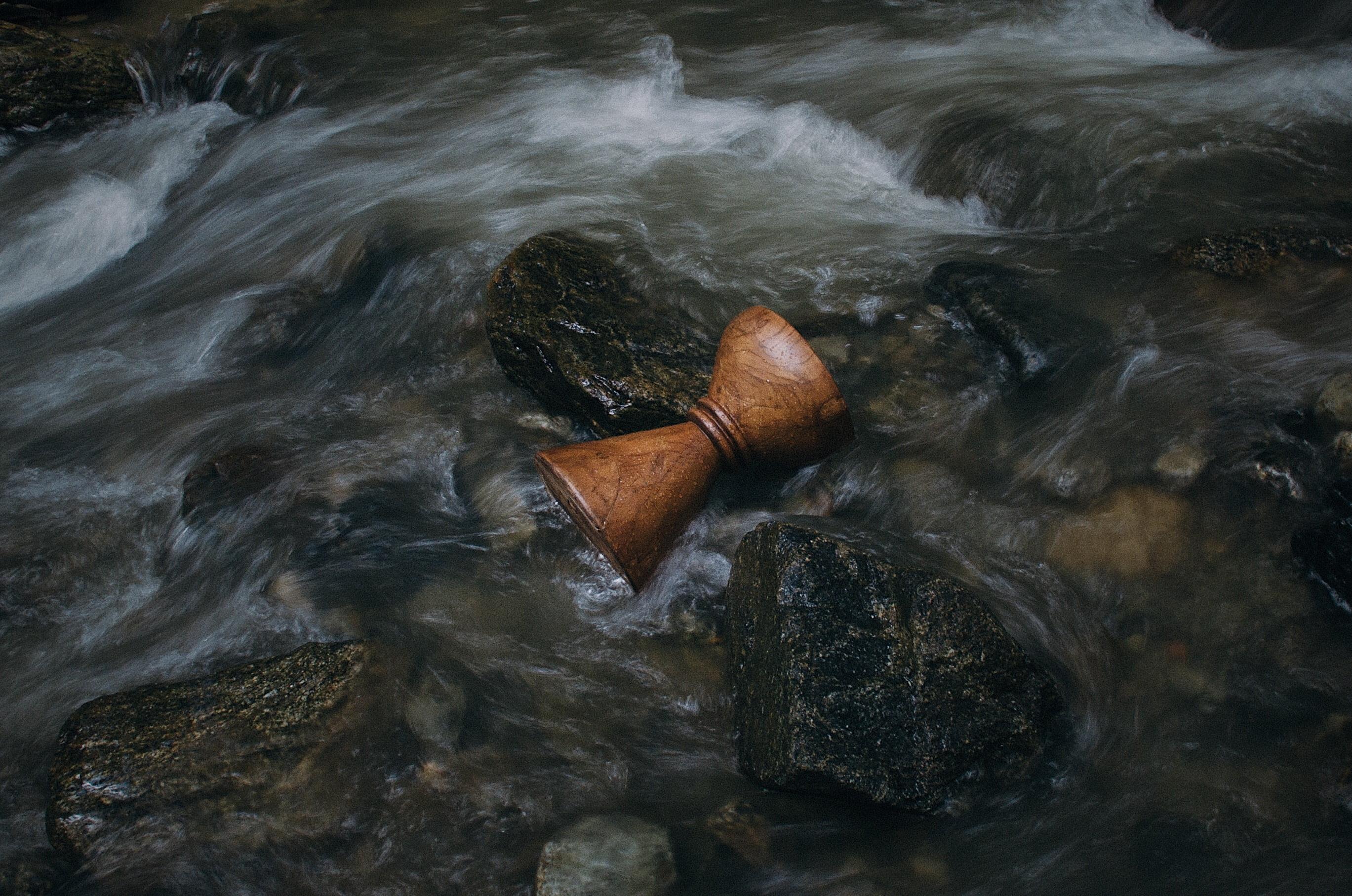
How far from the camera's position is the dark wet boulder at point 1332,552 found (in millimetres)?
2443

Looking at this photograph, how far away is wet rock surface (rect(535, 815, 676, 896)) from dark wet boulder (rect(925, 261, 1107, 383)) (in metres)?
2.05

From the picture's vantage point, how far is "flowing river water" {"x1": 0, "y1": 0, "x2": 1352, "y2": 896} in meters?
2.34

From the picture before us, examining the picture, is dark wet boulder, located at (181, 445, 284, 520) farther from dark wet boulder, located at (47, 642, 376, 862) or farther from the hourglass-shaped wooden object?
the hourglass-shaped wooden object

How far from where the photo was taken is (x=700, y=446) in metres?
2.81

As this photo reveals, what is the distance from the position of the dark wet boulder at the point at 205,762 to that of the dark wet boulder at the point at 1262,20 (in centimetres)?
550

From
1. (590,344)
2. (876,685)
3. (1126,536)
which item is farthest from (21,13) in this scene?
(1126,536)

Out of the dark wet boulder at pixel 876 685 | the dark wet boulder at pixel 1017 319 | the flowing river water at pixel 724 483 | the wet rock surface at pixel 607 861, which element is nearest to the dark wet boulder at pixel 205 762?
the flowing river water at pixel 724 483

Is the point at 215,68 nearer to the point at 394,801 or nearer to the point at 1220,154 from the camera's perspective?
the point at 394,801

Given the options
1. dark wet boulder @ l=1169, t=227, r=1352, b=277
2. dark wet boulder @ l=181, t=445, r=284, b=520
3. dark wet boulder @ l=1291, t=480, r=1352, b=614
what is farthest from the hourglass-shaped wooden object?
dark wet boulder @ l=1169, t=227, r=1352, b=277

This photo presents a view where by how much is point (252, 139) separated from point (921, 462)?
4585mm

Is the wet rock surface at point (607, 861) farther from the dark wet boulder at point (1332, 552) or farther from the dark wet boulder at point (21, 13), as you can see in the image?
the dark wet boulder at point (21, 13)

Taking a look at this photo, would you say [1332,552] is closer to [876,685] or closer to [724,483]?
[876,685]

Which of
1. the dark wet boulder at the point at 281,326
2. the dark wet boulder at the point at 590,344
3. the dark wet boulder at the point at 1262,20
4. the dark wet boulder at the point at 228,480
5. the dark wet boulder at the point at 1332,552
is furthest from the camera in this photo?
the dark wet boulder at the point at 1262,20

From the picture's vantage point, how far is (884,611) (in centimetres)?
239
